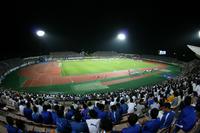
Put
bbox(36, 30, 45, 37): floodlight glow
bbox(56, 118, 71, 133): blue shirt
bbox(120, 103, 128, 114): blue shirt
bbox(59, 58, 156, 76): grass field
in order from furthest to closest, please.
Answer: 1. bbox(36, 30, 45, 37): floodlight glow
2. bbox(59, 58, 156, 76): grass field
3. bbox(120, 103, 128, 114): blue shirt
4. bbox(56, 118, 71, 133): blue shirt

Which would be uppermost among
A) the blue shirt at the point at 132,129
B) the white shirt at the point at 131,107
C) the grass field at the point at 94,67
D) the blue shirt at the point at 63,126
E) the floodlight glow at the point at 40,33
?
the floodlight glow at the point at 40,33

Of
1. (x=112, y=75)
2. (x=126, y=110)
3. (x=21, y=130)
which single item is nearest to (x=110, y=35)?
(x=112, y=75)

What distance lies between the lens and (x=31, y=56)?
51.6 meters

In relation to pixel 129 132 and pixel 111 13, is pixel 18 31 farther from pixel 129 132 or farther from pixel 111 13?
pixel 129 132

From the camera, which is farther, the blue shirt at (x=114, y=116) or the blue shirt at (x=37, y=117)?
the blue shirt at (x=37, y=117)

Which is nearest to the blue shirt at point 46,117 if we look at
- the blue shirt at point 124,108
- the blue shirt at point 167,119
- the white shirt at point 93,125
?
the white shirt at point 93,125

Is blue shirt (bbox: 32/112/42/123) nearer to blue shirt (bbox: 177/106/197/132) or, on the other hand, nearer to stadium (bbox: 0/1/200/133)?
blue shirt (bbox: 177/106/197/132)

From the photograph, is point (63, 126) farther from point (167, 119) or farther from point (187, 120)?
point (187, 120)

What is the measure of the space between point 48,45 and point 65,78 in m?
28.0

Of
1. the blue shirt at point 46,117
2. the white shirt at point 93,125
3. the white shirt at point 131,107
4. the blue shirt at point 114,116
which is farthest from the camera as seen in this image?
the white shirt at point 131,107

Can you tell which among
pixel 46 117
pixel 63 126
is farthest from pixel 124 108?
pixel 63 126

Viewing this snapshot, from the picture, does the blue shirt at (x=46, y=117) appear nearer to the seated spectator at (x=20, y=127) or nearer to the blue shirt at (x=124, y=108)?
the seated spectator at (x=20, y=127)

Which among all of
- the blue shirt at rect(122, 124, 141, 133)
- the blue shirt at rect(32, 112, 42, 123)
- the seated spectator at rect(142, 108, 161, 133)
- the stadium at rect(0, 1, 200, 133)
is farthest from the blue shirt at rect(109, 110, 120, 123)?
the stadium at rect(0, 1, 200, 133)

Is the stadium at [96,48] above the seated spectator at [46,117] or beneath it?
above
